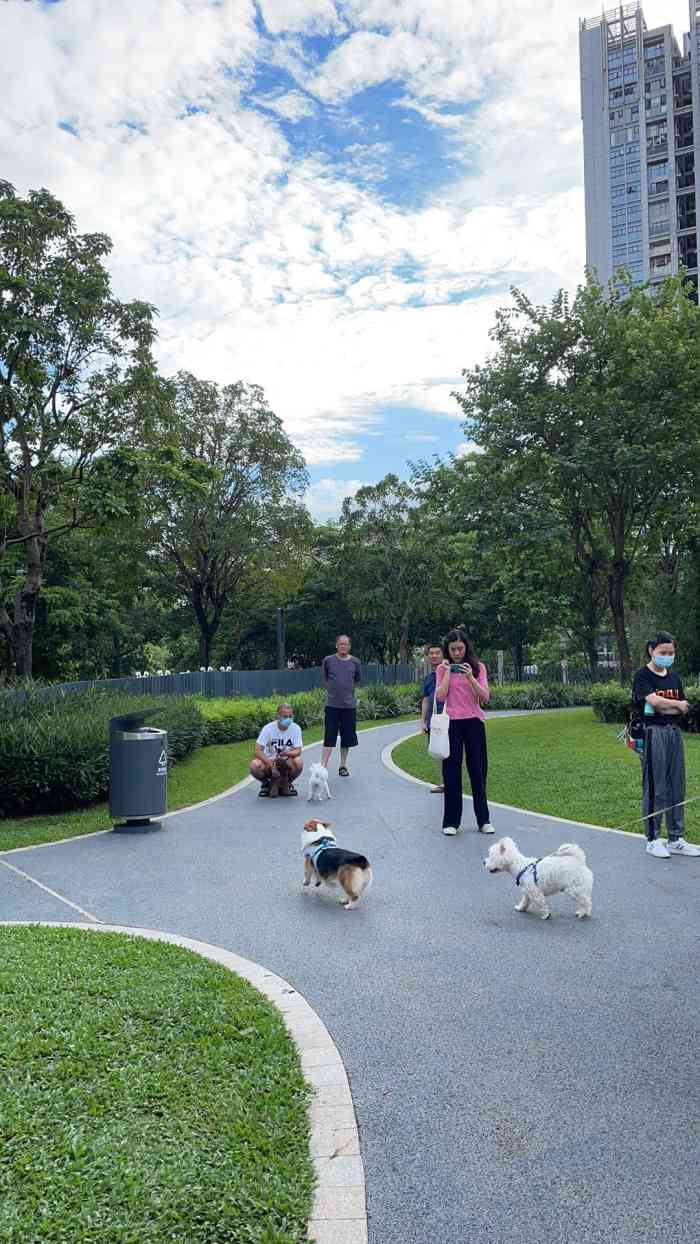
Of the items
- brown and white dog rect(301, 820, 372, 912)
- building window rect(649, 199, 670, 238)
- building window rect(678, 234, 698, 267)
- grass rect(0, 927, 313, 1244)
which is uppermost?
building window rect(649, 199, 670, 238)

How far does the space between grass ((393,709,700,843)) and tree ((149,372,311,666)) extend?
17002 millimetres

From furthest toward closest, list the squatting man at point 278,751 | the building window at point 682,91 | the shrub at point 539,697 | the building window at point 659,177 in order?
the building window at point 682,91 → the building window at point 659,177 → the shrub at point 539,697 → the squatting man at point 278,751

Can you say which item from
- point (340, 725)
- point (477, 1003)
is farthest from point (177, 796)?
point (477, 1003)

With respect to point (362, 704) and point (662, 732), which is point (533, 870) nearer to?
point (662, 732)

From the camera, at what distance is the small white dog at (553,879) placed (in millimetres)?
5859

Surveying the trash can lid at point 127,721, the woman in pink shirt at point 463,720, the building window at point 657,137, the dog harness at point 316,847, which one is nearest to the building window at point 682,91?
the building window at point 657,137

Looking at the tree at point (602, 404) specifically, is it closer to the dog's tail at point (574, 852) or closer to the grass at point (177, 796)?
the grass at point (177, 796)

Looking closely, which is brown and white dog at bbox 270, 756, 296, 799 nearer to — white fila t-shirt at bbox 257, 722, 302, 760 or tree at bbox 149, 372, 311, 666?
white fila t-shirt at bbox 257, 722, 302, 760

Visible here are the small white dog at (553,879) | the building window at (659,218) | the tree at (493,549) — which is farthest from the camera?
the building window at (659,218)

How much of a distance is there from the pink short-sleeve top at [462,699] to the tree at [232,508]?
26.6m

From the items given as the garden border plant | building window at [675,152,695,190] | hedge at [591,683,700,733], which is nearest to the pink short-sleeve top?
the garden border plant

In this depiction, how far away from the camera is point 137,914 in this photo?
6.41m

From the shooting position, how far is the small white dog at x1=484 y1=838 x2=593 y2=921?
19.2 feet

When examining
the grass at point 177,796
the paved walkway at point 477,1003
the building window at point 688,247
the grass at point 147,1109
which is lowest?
the grass at point 177,796
